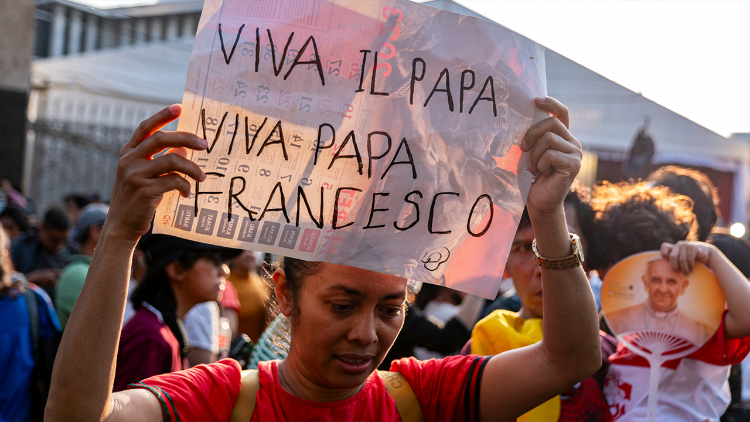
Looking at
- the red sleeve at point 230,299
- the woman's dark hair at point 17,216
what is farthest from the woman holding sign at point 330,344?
the woman's dark hair at point 17,216

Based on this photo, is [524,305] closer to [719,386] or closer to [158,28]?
[719,386]

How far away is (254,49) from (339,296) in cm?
65

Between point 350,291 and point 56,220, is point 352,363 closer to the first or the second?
point 350,291

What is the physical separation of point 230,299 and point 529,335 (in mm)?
3383

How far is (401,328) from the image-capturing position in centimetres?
200

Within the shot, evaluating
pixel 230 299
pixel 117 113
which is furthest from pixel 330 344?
pixel 117 113

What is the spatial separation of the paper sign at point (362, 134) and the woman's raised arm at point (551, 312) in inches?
2.1

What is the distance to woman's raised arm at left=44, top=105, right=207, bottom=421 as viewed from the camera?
115cm

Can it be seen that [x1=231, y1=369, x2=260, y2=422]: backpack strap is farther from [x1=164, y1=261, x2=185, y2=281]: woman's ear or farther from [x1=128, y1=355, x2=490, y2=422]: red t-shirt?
[x1=164, y1=261, x2=185, y2=281]: woman's ear

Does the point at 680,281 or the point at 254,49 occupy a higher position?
the point at 254,49

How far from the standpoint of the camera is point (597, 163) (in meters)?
9.88

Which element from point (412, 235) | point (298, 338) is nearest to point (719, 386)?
point (412, 235)

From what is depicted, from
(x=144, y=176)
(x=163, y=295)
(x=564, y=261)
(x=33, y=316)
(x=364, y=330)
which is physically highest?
(x=144, y=176)

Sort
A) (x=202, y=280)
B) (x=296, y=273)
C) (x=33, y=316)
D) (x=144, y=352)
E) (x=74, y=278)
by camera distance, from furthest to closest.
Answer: (x=74, y=278) → (x=33, y=316) → (x=202, y=280) → (x=144, y=352) → (x=296, y=273)
